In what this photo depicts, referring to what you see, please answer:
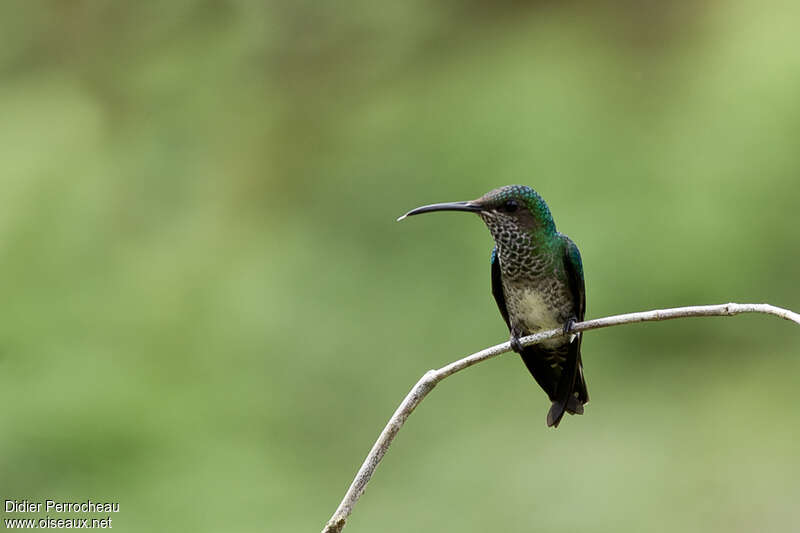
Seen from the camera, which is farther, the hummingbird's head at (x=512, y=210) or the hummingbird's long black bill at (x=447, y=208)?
the hummingbird's head at (x=512, y=210)

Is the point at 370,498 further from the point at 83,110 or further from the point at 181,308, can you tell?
the point at 83,110

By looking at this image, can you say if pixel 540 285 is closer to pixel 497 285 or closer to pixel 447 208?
pixel 497 285

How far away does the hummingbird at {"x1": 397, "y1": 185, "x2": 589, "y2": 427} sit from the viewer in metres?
2.54

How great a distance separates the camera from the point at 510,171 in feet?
20.8

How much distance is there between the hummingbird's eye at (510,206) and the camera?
8.19 ft

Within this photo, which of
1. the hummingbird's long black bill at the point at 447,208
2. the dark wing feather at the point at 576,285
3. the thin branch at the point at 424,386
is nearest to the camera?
the thin branch at the point at 424,386

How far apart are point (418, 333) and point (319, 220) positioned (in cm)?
129

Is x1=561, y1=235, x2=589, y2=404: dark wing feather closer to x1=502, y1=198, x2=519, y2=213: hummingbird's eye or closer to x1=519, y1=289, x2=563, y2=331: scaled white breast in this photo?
x1=519, y1=289, x2=563, y2=331: scaled white breast

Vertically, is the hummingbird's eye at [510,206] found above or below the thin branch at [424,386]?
above

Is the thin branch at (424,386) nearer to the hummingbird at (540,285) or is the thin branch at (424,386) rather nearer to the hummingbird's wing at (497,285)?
the hummingbird at (540,285)


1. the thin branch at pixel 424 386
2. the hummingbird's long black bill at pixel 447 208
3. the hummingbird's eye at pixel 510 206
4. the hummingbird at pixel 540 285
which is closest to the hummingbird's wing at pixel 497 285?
the hummingbird at pixel 540 285

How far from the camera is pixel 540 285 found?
9.14 feet

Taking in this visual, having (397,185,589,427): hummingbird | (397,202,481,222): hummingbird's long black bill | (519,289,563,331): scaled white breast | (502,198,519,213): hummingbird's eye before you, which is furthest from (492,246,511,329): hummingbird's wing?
(397,202,481,222): hummingbird's long black bill

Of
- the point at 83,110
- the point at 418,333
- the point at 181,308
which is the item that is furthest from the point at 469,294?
the point at 83,110
